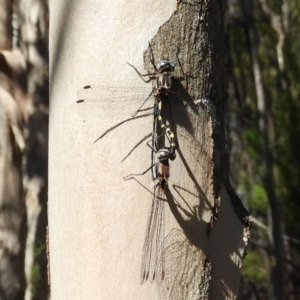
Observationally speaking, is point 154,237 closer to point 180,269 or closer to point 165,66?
point 180,269

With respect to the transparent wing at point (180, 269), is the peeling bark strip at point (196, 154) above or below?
above

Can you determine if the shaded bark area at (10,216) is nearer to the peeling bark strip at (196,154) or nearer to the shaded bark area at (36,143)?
the shaded bark area at (36,143)

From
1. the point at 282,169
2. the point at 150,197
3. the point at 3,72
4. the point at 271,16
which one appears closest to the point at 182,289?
the point at 150,197

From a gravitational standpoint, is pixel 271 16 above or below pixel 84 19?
above

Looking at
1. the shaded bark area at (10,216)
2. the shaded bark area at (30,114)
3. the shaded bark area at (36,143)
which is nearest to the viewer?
the shaded bark area at (10,216)

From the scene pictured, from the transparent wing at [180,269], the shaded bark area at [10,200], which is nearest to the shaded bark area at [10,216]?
the shaded bark area at [10,200]

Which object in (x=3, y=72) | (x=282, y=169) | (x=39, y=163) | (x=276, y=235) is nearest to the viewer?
(x=3, y=72)

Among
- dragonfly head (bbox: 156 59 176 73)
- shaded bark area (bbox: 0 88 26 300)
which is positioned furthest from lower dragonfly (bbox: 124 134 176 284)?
shaded bark area (bbox: 0 88 26 300)

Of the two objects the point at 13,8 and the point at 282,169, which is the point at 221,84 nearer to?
the point at 13,8
